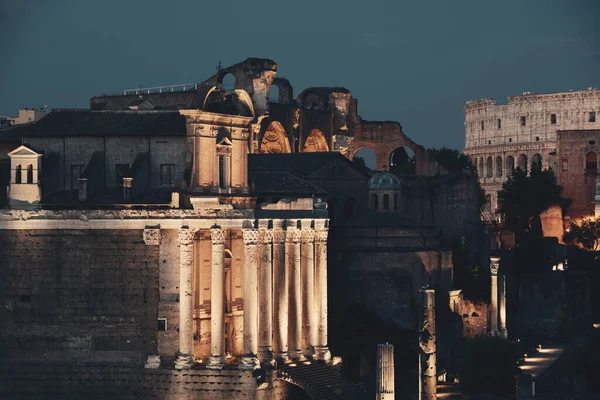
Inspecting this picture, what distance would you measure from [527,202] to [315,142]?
93.1 feet

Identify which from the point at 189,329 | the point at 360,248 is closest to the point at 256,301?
the point at 189,329

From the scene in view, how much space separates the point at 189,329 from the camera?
87.4m

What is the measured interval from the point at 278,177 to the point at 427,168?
99.7 ft

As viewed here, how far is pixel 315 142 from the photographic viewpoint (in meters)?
127

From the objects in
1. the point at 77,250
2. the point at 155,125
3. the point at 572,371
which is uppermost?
the point at 155,125

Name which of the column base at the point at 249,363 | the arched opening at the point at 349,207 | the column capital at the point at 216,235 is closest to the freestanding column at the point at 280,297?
the column base at the point at 249,363

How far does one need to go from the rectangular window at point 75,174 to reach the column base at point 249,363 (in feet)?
41.2

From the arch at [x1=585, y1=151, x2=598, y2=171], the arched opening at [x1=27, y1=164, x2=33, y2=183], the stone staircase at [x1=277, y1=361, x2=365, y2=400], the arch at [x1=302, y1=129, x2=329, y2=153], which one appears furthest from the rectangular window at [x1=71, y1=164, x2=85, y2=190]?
the arch at [x1=585, y1=151, x2=598, y2=171]

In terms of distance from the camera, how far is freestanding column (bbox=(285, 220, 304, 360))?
92188mm

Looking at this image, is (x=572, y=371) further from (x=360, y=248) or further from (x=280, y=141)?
(x=280, y=141)

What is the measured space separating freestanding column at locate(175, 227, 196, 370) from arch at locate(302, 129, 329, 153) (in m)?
38.4

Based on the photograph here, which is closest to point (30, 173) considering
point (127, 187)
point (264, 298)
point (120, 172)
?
point (120, 172)

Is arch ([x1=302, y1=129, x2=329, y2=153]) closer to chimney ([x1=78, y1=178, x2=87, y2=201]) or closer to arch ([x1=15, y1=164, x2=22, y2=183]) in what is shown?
chimney ([x1=78, y1=178, x2=87, y2=201])

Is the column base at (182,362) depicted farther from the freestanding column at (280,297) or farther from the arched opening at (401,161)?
the arched opening at (401,161)
